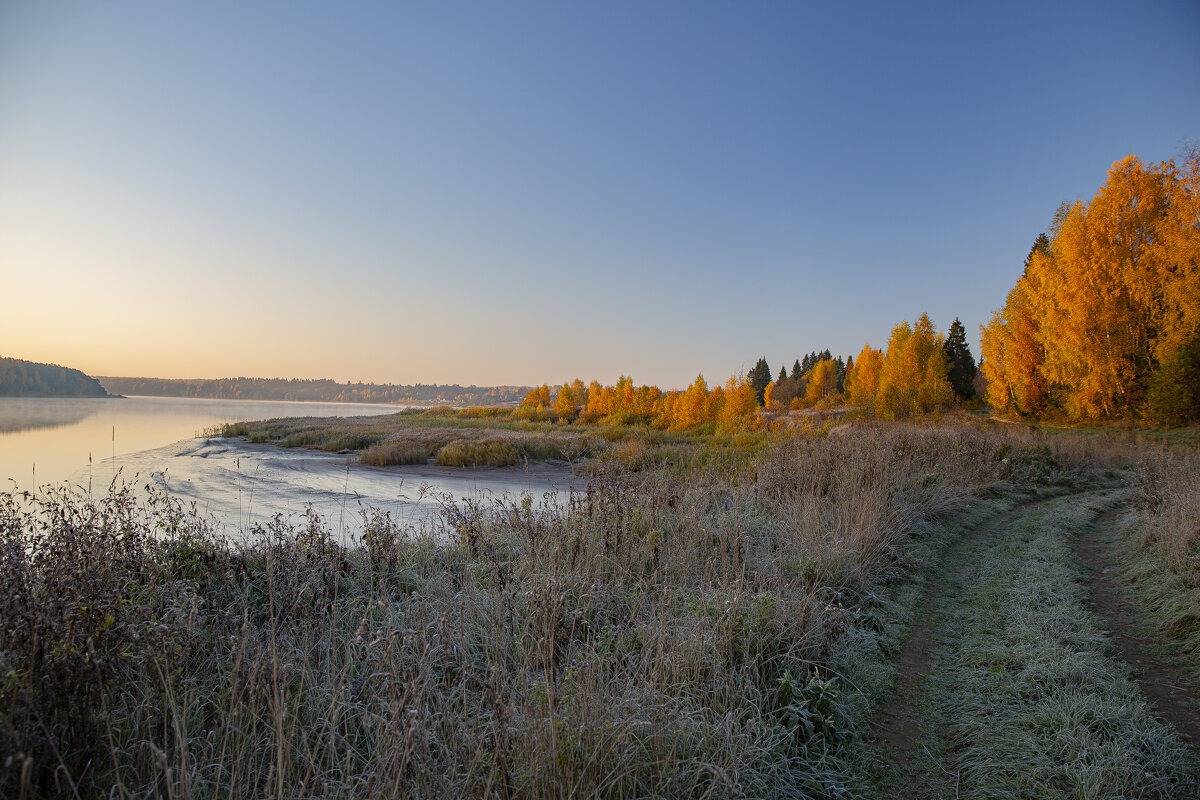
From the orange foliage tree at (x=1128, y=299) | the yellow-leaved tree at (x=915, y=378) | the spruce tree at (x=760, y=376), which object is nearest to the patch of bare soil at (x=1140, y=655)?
the orange foliage tree at (x=1128, y=299)

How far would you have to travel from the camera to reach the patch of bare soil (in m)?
3.20

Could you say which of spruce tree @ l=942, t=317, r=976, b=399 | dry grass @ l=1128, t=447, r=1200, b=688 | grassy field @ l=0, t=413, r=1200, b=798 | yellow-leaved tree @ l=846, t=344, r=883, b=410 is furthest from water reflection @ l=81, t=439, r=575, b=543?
spruce tree @ l=942, t=317, r=976, b=399

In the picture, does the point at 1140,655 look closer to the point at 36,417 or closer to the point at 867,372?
the point at 867,372

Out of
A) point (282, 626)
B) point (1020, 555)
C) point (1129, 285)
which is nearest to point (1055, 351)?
point (1129, 285)

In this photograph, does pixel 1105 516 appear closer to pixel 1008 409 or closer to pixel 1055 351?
pixel 1055 351

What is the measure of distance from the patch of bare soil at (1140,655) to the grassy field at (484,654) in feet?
0.94

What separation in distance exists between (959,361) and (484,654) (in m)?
57.3

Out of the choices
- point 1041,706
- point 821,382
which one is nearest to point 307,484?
point 1041,706

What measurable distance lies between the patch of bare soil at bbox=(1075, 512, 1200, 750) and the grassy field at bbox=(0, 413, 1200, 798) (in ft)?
0.94

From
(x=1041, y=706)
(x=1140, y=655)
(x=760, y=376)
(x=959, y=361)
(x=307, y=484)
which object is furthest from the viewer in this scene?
(x=760, y=376)

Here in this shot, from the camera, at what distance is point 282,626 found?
3408 mm

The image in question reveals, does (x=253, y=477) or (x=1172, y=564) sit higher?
(x=1172, y=564)

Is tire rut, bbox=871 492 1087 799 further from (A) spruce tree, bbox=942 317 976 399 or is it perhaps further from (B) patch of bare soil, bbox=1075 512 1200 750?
(A) spruce tree, bbox=942 317 976 399

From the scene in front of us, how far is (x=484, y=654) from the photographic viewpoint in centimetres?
347
